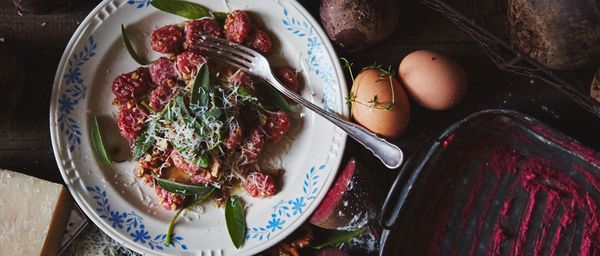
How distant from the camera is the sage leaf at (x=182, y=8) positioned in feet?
4.45

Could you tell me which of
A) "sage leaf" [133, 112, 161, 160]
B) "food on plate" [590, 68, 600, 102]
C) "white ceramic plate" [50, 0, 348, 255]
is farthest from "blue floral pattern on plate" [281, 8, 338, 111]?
"food on plate" [590, 68, 600, 102]

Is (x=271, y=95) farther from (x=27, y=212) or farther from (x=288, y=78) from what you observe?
(x=27, y=212)

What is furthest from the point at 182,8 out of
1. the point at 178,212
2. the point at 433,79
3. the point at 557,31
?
the point at 557,31

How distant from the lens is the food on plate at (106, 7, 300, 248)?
4.38ft

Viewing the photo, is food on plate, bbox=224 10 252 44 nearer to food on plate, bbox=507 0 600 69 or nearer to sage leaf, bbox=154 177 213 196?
sage leaf, bbox=154 177 213 196

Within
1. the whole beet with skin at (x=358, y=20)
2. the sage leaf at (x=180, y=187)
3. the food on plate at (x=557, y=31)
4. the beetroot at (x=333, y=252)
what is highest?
the food on plate at (x=557, y=31)

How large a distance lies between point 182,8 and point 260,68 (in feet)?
0.67

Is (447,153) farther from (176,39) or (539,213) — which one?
(176,39)

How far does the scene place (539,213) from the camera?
1.43m

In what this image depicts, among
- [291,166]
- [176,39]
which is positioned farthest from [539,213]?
[176,39]

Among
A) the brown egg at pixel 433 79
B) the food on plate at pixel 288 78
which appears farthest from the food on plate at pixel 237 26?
the brown egg at pixel 433 79

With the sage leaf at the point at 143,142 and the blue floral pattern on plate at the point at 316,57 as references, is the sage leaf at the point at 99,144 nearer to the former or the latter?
the sage leaf at the point at 143,142

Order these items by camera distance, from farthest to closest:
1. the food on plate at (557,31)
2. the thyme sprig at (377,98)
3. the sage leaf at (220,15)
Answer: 1. the sage leaf at (220,15)
2. the thyme sprig at (377,98)
3. the food on plate at (557,31)

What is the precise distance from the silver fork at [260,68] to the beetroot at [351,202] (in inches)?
2.3
